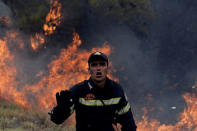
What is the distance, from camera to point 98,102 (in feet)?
8.03

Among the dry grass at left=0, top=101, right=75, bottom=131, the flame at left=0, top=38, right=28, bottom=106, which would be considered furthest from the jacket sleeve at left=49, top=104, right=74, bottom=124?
the flame at left=0, top=38, right=28, bottom=106

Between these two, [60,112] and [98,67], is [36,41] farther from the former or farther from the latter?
[60,112]

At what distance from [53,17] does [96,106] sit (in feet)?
38.3

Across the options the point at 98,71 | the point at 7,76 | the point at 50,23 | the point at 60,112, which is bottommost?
the point at 7,76

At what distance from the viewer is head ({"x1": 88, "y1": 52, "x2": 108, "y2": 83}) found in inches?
97.1

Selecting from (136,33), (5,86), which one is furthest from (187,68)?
(5,86)

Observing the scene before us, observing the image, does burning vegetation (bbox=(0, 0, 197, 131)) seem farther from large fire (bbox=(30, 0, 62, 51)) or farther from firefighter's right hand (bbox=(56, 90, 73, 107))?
firefighter's right hand (bbox=(56, 90, 73, 107))

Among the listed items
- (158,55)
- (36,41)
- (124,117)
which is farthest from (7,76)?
(158,55)

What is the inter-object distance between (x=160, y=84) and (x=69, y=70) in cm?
744

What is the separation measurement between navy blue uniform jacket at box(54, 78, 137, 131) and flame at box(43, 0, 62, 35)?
1143 centimetres

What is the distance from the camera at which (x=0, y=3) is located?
543 inches

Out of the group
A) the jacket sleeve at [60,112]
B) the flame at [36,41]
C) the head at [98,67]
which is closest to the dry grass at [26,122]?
the jacket sleeve at [60,112]

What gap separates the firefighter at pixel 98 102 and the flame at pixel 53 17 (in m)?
11.4

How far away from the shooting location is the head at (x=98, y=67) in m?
2.47
